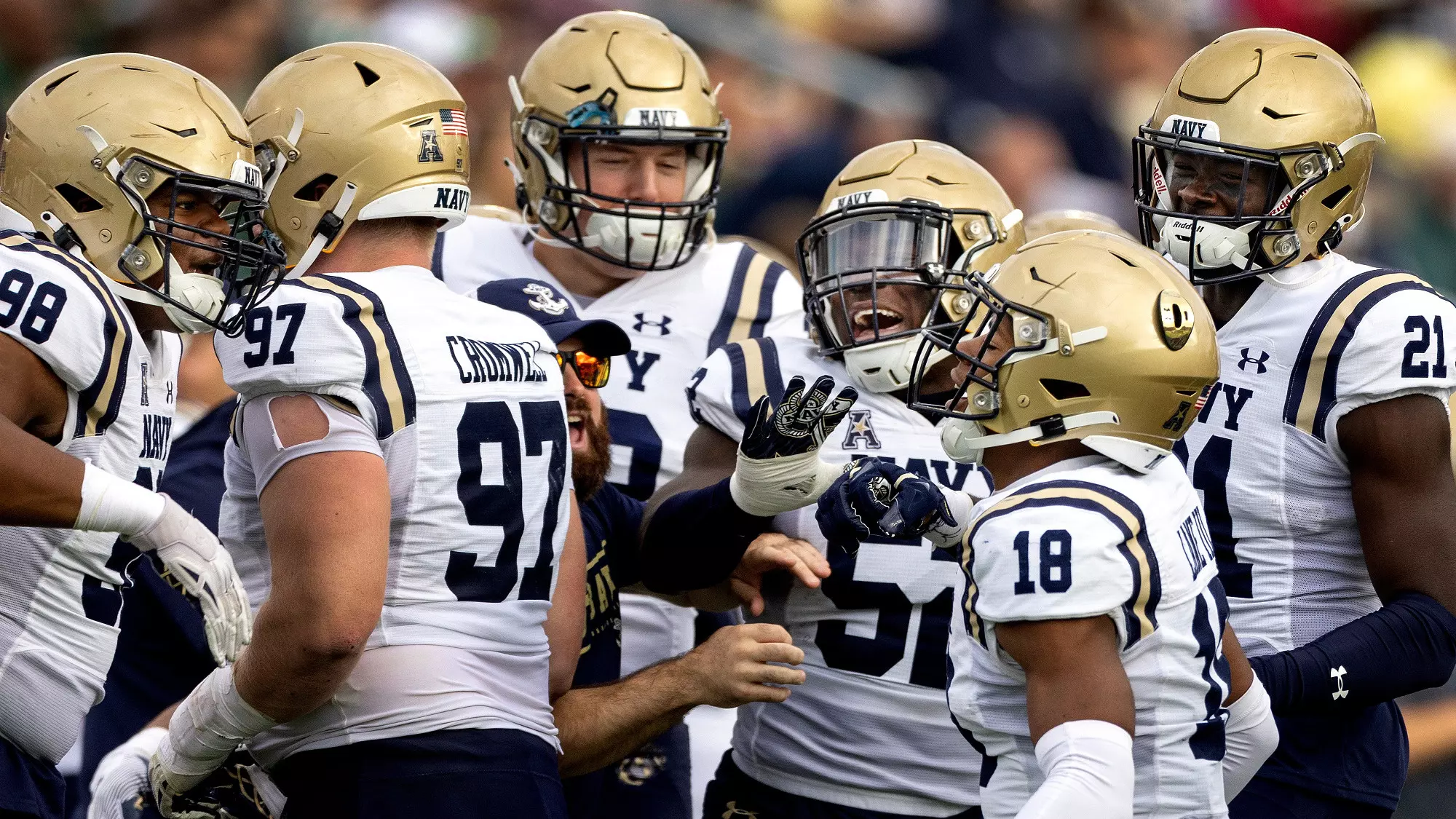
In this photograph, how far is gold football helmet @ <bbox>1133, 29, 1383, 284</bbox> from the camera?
3.71m

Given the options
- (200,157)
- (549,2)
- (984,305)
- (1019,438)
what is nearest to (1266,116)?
(984,305)

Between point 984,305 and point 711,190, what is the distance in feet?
5.51

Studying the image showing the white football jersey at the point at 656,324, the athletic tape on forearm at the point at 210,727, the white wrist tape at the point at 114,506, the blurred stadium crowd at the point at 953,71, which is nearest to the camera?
the white wrist tape at the point at 114,506

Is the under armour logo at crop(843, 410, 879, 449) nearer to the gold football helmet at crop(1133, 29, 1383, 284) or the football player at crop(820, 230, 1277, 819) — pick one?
the football player at crop(820, 230, 1277, 819)

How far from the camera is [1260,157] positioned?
3705 mm

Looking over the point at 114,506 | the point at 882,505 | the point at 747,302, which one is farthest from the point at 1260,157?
the point at 114,506

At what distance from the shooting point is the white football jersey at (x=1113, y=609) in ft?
8.76

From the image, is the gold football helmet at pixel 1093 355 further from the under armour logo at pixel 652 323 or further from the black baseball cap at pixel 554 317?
the under armour logo at pixel 652 323

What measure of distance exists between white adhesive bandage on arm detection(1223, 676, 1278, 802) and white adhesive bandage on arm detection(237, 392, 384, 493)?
1.65m

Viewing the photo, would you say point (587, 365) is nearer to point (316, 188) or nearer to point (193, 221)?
point (316, 188)

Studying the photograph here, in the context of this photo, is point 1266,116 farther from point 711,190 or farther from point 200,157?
point 200,157

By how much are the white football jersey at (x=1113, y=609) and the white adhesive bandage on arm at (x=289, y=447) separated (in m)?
1.08

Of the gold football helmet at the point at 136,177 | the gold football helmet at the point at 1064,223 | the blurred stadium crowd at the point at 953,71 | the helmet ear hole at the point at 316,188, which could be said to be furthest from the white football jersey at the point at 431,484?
the blurred stadium crowd at the point at 953,71

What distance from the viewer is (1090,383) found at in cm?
293
